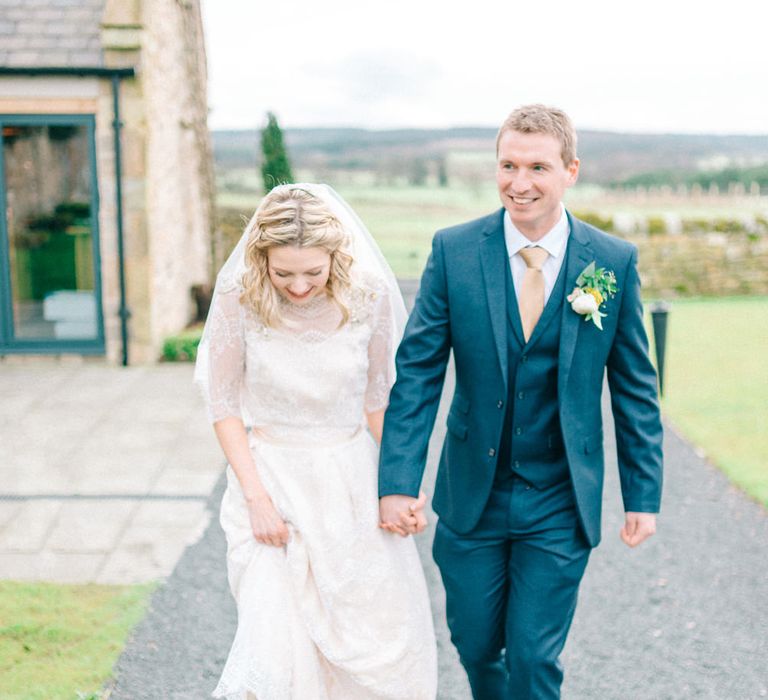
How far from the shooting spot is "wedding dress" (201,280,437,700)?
123 inches

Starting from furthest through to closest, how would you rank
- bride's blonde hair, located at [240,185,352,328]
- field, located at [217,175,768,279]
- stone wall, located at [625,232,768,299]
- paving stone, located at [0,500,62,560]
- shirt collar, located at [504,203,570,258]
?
field, located at [217,175,768,279] → stone wall, located at [625,232,768,299] → paving stone, located at [0,500,62,560] → shirt collar, located at [504,203,570,258] → bride's blonde hair, located at [240,185,352,328]

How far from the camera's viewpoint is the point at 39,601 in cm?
467

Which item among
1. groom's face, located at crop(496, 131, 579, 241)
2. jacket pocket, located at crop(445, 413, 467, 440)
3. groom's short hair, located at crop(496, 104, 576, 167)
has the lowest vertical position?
jacket pocket, located at crop(445, 413, 467, 440)

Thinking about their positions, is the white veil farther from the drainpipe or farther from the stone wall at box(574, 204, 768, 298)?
the stone wall at box(574, 204, 768, 298)

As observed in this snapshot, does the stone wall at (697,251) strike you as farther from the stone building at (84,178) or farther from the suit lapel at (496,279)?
the suit lapel at (496,279)

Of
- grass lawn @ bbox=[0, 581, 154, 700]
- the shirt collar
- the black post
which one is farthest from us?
the black post

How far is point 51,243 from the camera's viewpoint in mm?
11578

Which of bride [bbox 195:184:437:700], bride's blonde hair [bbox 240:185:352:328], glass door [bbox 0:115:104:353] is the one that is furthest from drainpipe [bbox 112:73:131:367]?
bride's blonde hair [bbox 240:185:352:328]

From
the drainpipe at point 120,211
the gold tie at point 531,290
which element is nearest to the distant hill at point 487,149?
the drainpipe at point 120,211

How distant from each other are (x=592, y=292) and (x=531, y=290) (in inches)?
8.1

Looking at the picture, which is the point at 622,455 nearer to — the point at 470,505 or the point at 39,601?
the point at 470,505

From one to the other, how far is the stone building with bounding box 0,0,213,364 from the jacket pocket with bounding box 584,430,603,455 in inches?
345

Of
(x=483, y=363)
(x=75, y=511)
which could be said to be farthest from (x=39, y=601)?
(x=483, y=363)

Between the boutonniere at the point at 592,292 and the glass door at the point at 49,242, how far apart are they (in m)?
9.22
